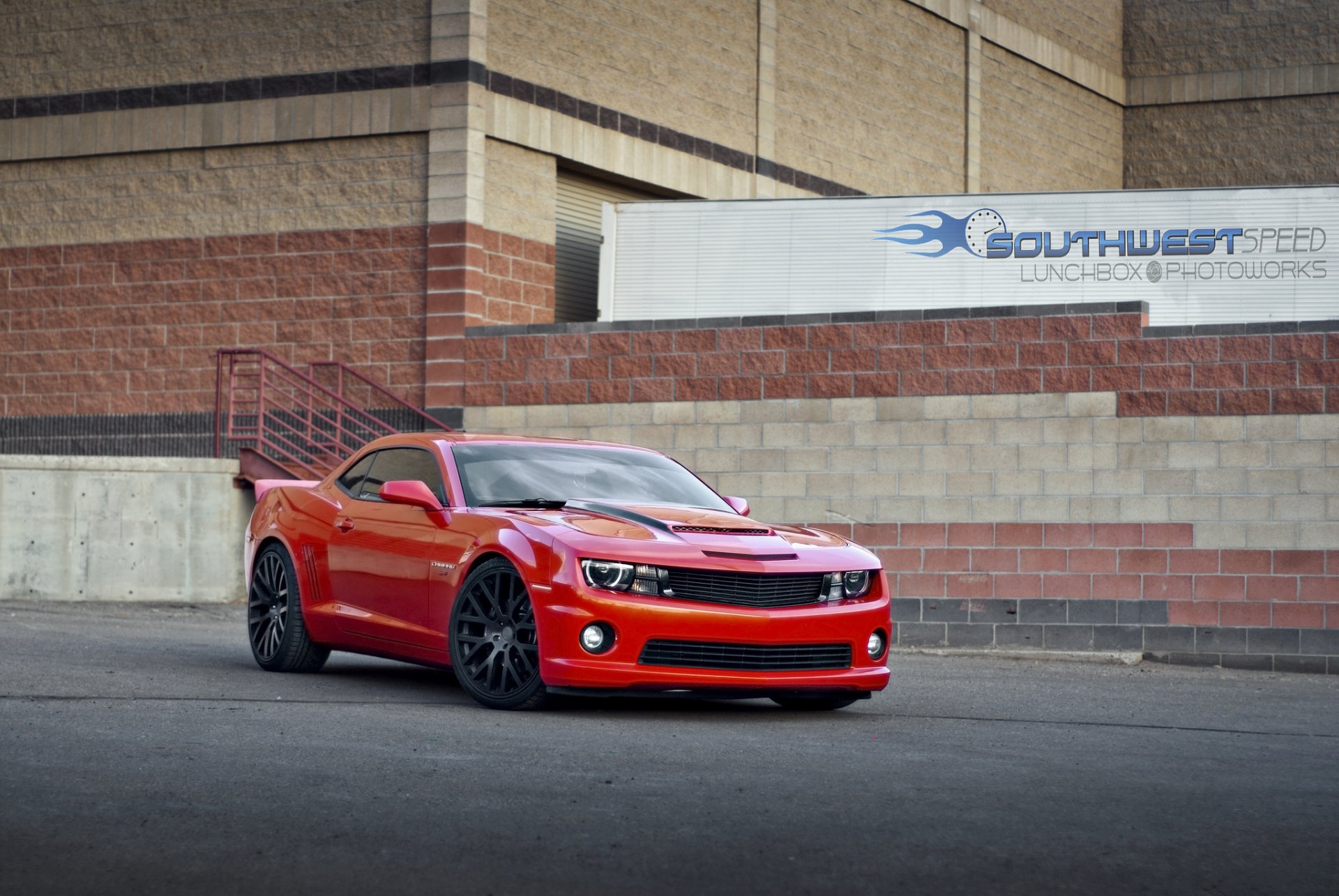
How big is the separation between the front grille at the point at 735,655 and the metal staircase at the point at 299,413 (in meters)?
10.2

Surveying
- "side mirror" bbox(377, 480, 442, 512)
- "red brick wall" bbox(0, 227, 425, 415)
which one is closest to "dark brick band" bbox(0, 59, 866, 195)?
"red brick wall" bbox(0, 227, 425, 415)

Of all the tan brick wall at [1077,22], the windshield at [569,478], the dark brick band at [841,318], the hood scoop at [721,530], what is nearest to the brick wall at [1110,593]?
the dark brick band at [841,318]

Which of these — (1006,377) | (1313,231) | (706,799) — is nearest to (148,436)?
(1006,377)

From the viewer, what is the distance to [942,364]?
15.5 metres

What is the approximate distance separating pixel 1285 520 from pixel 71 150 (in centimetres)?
1423

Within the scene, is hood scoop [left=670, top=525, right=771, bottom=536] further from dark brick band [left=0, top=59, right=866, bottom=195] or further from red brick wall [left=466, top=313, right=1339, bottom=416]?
dark brick band [left=0, top=59, right=866, bottom=195]

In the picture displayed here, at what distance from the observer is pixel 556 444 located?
9.75 metres

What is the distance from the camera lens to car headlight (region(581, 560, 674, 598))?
26.8 ft

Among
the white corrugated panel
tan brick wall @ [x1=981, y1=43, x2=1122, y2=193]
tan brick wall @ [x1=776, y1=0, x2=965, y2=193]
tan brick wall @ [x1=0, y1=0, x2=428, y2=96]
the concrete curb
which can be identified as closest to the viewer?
the concrete curb

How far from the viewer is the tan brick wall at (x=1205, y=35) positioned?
31.6 m

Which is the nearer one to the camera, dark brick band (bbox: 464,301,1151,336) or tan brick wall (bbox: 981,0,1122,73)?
dark brick band (bbox: 464,301,1151,336)

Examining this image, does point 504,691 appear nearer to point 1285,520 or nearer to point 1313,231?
point 1285,520

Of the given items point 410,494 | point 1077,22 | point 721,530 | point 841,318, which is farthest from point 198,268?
point 1077,22

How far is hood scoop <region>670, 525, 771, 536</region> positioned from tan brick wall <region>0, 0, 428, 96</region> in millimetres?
11561
